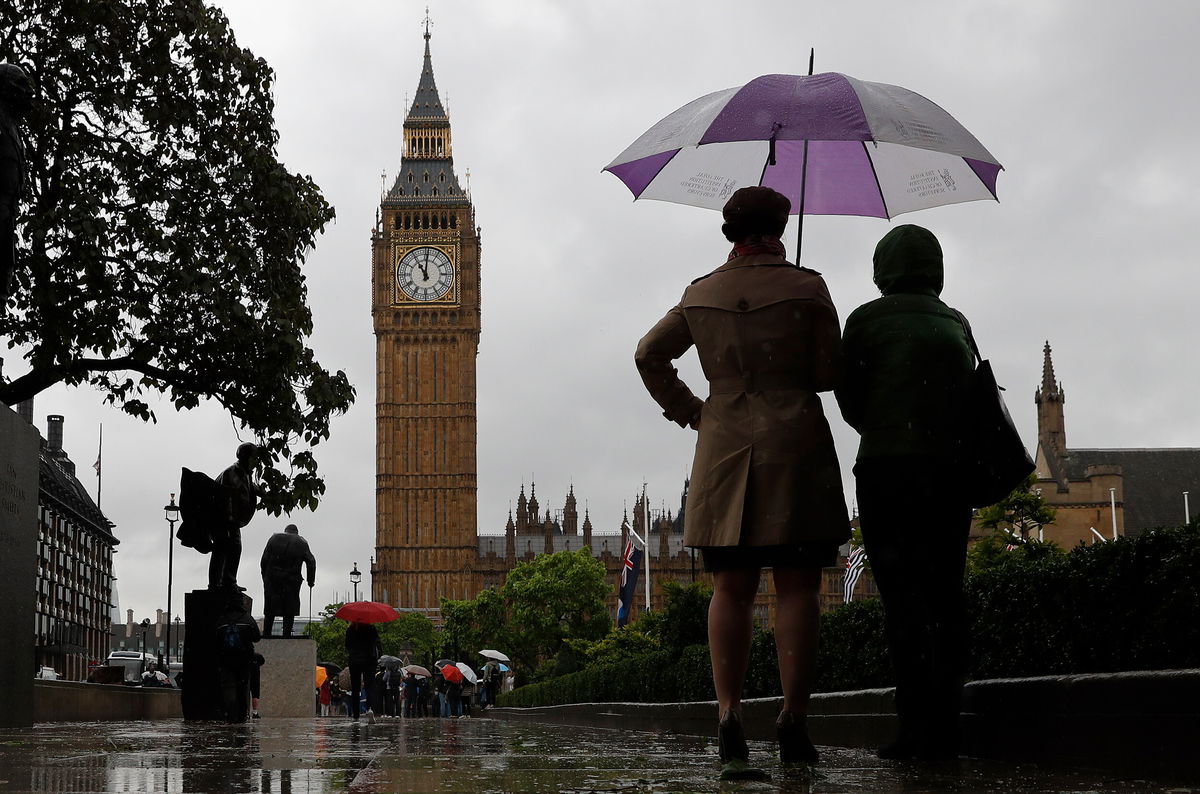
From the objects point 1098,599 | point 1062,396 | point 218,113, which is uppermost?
point 1062,396

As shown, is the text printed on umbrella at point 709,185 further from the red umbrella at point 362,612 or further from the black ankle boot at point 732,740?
the red umbrella at point 362,612

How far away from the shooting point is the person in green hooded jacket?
5.13 metres

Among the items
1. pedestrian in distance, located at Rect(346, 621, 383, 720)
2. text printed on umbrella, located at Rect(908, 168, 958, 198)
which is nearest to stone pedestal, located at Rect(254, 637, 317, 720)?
pedestrian in distance, located at Rect(346, 621, 383, 720)

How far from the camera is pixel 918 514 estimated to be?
202 inches

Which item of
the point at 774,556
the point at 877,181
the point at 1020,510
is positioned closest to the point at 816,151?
the point at 877,181

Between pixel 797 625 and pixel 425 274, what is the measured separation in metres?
105

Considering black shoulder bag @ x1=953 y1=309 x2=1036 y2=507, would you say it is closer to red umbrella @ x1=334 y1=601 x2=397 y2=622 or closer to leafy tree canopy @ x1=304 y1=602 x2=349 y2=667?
red umbrella @ x1=334 y1=601 x2=397 y2=622

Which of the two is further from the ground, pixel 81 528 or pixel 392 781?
pixel 81 528

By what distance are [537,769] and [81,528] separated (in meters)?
85.2

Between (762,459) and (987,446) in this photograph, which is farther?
(987,446)

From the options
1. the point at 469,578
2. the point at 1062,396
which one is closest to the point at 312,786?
the point at 1062,396

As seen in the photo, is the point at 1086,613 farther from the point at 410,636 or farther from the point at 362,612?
the point at 410,636

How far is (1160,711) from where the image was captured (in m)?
4.35

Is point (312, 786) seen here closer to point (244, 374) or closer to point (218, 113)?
point (244, 374)
